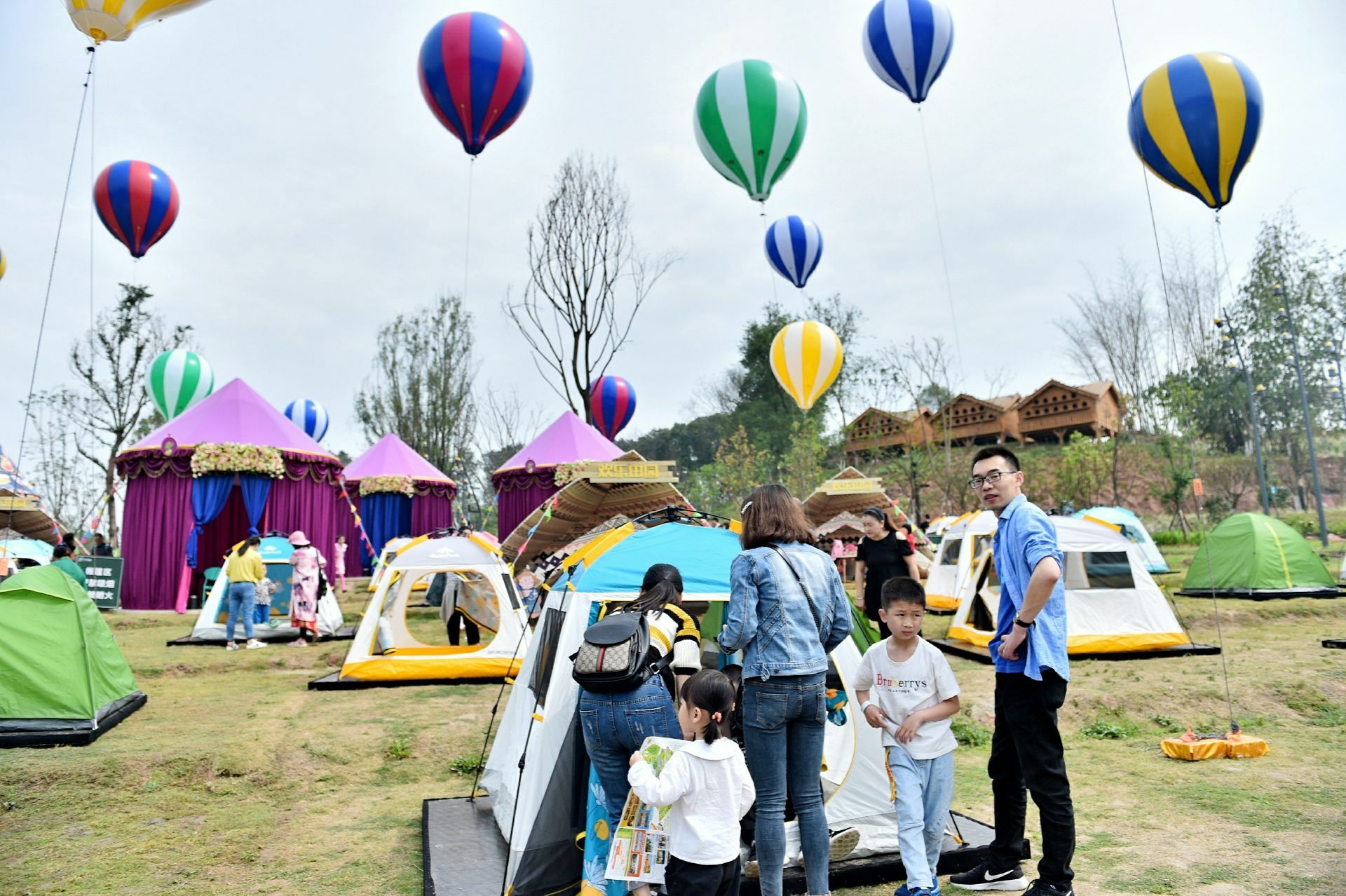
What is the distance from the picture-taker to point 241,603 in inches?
428

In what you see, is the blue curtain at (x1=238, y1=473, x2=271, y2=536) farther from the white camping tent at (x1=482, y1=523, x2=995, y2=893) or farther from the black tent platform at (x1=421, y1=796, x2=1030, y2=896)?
the black tent platform at (x1=421, y1=796, x2=1030, y2=896)

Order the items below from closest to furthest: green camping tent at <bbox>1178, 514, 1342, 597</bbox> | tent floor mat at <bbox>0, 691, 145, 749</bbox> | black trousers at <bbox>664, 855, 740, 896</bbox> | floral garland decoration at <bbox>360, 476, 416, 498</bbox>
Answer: black trousers at <bbox>664, 855, 740, 896</bbox>
tent floor mat at <bbox>0, 691, 145, 749</bbox>
green camping tent at <bbox>1178, 514, 1342, 597</bbox>
floral garland decoration at <bbox>360, 476, 416, 498</bbox>

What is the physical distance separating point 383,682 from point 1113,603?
25.0ft

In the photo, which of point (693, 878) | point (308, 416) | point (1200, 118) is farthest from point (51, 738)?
point (308, 416)

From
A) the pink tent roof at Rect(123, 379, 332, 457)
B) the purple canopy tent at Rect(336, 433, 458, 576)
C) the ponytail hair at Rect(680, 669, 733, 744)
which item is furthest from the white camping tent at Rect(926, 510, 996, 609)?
the purple canopy tent at Rect(336, 433, 458, 576)

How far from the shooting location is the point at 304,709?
7355 mm

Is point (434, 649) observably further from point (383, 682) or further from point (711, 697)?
point (711, 697)

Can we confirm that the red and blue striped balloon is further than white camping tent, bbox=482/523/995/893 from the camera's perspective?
Yes

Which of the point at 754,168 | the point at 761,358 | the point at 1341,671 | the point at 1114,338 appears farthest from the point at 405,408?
the point at 1341,671

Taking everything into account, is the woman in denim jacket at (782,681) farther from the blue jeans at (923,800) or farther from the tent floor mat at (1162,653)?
the tent floor mat at (1162,653)

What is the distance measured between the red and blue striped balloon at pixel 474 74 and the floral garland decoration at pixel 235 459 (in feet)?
25.0

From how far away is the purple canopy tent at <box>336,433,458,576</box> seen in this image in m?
21.6

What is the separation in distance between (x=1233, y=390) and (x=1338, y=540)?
369 inches

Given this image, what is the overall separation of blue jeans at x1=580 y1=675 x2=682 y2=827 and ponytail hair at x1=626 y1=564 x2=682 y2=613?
1.16 ft
